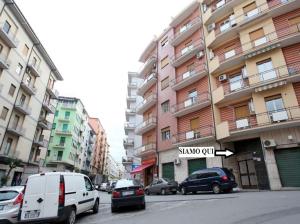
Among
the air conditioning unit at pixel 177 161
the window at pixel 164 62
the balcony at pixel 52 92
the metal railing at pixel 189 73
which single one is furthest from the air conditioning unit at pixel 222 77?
the balcony at pixel 52 92

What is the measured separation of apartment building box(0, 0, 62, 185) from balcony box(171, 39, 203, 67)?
17.9 meters

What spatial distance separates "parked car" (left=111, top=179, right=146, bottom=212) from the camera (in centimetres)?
962

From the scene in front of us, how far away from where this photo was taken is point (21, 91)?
2720 centimetres

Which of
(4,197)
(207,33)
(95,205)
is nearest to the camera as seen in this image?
(4,197)

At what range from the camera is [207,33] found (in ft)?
74.4

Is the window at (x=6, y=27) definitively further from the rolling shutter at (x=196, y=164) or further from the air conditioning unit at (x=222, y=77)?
the rolling shutter at (x=196, y=164)

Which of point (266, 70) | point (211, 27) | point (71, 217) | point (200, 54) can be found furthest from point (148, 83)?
point (71, 217)

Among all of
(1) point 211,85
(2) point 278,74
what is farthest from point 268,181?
(1) point 211,85

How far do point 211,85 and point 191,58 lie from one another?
16.2 feet

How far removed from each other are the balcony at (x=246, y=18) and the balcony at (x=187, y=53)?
1.17 m

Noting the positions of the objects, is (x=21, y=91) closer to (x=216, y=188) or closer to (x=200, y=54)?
(x=200, y=54)

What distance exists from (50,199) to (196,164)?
15.9m

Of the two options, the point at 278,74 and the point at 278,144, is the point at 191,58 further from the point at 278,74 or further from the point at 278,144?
the point at 278,144

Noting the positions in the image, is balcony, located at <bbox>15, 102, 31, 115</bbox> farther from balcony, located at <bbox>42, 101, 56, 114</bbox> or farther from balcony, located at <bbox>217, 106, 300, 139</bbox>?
balcony, located at <bbox>217, 106, 300, 139</bbox>
